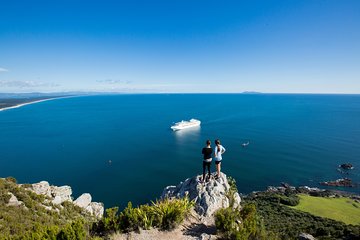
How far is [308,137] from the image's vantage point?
6856 centimetres

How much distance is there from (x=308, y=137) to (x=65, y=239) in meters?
77.8

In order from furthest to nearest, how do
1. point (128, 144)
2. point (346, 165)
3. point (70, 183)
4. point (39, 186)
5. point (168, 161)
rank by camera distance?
point (128, 144) → point (168, 161) → point (346, 165) → point (70, 183) → point (39, 186)

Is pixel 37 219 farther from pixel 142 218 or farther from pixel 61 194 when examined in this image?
pixel 61 194

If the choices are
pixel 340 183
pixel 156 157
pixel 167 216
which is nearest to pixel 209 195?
pixel 167 216

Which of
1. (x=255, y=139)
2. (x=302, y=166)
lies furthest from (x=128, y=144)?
(x=302, y=166)

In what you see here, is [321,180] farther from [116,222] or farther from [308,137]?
[116,222]

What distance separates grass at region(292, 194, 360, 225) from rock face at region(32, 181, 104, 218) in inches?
1149

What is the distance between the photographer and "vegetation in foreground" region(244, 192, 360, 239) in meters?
21.1

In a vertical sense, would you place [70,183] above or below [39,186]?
below

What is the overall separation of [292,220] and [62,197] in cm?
2742

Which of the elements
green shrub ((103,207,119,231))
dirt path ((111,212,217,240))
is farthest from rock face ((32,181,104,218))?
dirt path ((111,212,217,240))

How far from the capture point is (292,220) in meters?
26.9

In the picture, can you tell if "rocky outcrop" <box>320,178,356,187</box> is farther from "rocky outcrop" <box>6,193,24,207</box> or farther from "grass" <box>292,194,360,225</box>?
"rocky outcrop" <box>6,193,24,207</box>

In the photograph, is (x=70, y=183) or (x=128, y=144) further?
(x=128, y=144)
